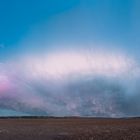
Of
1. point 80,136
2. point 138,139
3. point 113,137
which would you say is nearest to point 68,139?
point 80,136

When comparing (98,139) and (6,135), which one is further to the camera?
(6,135)

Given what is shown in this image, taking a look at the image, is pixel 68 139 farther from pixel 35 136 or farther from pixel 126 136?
pixel 126 136

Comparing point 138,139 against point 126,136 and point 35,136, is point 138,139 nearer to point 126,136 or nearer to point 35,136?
→ point 126,136

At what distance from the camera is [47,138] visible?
→ 55.7m

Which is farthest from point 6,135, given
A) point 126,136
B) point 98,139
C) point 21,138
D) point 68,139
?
point 126,136

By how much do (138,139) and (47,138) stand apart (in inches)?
541

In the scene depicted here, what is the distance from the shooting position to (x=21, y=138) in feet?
182

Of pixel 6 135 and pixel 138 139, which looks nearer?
pixel 138 139

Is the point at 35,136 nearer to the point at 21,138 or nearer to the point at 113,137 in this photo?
the point at 21,138

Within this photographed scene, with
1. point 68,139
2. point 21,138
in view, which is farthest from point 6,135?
point 68,139

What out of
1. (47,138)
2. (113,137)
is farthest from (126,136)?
(47,138)

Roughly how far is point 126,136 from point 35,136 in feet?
47.1

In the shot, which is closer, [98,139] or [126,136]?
[98,139]

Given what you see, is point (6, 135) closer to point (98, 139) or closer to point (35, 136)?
point (35, 136)
